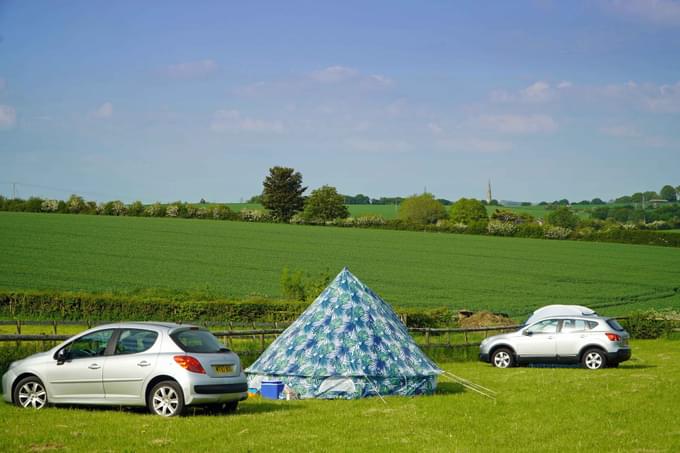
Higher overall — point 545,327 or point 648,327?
point 545,327

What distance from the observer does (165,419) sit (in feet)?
49.0

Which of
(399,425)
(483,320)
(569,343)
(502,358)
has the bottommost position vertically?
(483,320)

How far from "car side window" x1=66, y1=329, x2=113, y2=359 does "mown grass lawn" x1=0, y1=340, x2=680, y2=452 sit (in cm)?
99

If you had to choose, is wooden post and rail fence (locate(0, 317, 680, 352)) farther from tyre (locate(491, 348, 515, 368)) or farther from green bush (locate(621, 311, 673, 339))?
tyre (locate(491, 348, 515, 368))

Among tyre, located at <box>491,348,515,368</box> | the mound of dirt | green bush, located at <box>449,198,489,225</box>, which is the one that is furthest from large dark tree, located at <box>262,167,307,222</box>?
tyre, located at <box>491,348,515,368</box>

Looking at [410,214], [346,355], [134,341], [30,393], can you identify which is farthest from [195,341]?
[410,214]

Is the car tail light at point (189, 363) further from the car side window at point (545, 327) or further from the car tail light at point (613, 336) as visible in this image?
the car tail light at point (613, 336)

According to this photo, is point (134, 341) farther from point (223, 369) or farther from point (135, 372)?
point (223, 369)

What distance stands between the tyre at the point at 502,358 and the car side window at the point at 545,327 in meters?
1.02

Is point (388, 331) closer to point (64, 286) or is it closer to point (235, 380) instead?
point (235, 380)

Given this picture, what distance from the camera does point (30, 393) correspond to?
635 inches

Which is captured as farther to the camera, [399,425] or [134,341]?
[134,341]

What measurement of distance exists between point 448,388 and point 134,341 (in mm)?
8805

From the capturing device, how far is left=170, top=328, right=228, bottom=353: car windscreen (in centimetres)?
1575
